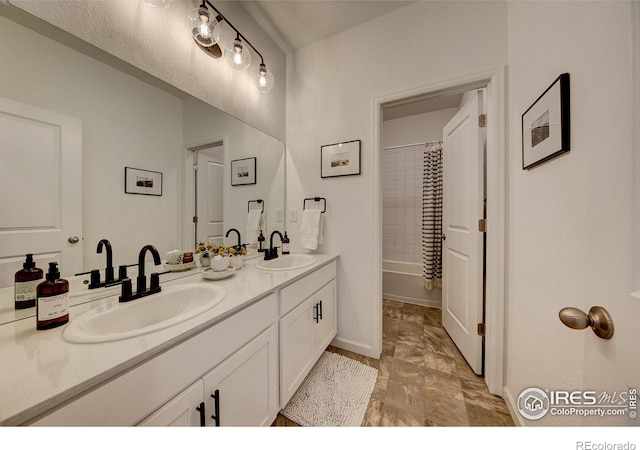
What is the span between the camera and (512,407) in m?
1.21

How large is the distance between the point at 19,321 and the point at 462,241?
2263 mm

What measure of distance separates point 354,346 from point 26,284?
1.81 metres

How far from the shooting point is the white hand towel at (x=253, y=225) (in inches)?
69.6

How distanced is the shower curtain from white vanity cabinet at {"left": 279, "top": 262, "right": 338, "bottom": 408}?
1.39 meters

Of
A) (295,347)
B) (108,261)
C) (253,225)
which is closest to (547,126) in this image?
(295,347)

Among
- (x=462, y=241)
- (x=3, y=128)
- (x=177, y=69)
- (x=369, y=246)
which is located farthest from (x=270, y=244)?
(x=462, y=241)

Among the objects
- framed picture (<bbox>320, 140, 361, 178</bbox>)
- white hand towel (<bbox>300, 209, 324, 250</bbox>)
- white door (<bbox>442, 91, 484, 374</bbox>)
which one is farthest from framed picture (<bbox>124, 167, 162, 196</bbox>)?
white door (<bbox>442, 91, 484, 374</bbox>)

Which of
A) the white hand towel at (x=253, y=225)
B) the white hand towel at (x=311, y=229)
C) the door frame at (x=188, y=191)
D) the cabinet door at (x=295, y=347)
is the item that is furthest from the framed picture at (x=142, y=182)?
the white hand towel at (x=311, y=229)

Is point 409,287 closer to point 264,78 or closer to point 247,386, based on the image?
point 247,386

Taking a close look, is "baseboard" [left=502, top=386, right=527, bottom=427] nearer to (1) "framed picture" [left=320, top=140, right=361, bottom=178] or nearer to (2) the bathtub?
(2) the bathtub

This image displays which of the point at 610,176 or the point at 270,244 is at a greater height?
the point at 610,176

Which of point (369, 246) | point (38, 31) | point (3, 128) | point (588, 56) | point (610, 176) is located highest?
point (38, 31)
